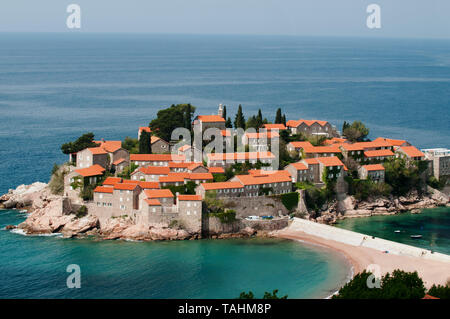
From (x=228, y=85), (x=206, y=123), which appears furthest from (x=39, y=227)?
(x=228, y=85)

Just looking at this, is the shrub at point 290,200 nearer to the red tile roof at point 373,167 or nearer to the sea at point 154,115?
the sea at point 154,115

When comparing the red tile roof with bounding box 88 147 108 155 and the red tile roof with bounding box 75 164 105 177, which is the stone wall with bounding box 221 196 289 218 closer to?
the red tile roof with bounding box 75 164 105 177

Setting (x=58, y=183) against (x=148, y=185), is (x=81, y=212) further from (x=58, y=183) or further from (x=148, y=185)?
(x=148, y=185)

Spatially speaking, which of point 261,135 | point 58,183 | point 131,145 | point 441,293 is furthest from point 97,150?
point 441,293

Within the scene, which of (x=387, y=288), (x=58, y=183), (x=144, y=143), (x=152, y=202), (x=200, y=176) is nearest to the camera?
(x=387, y=288)
